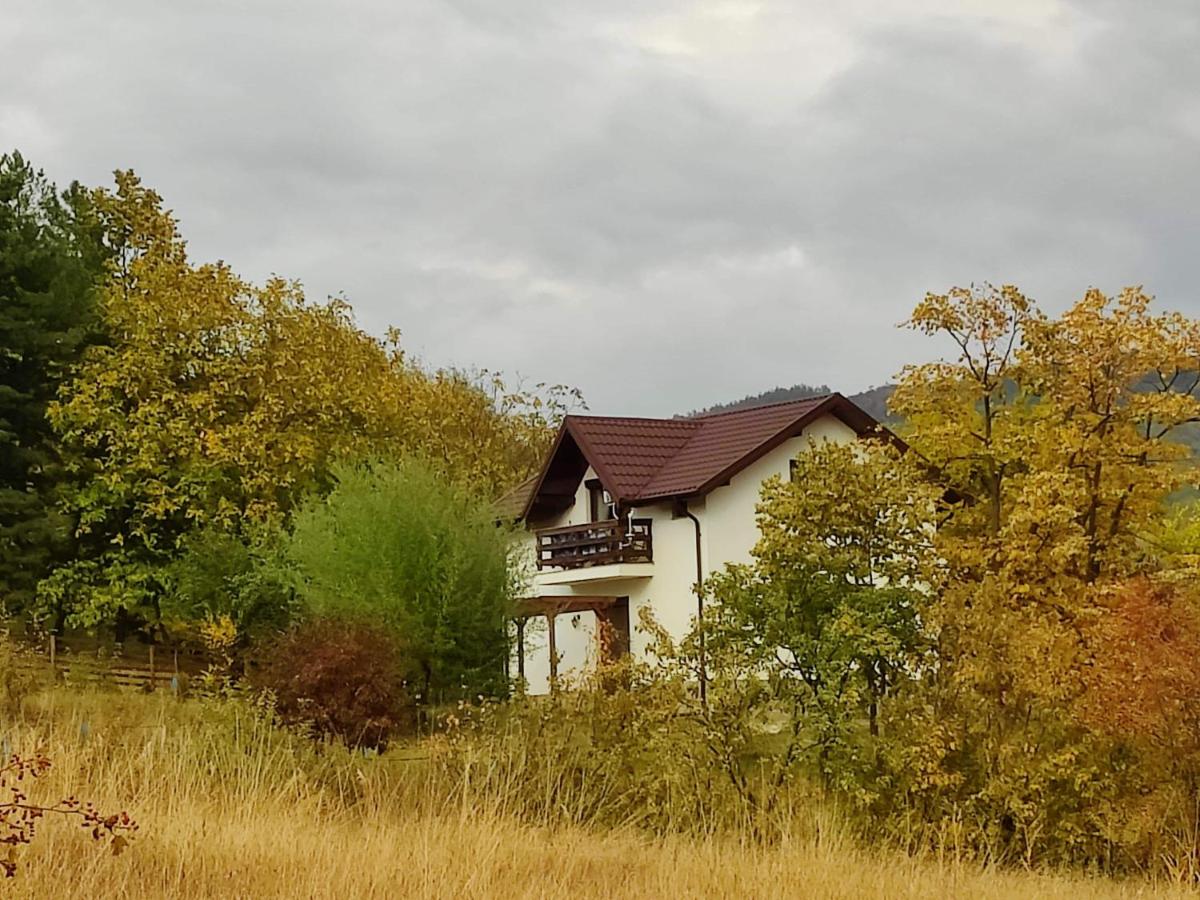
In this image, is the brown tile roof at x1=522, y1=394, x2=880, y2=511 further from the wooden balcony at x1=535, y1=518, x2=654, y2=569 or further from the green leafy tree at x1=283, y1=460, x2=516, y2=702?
the green leafy tree at x1=283, y1=460, x2=516, y2=702

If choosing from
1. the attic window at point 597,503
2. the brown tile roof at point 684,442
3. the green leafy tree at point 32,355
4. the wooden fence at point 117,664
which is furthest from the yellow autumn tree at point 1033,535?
the green leafy tree at point 32,355

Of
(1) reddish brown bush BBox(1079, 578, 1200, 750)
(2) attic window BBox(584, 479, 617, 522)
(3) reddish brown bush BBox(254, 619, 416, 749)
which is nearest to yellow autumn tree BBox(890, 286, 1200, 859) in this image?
(1) reddish brown bush BBox(1079, 578, 1200, 750)

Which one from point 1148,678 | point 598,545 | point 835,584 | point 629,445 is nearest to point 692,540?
point 598,545

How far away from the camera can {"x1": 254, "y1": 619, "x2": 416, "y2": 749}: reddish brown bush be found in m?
16.3

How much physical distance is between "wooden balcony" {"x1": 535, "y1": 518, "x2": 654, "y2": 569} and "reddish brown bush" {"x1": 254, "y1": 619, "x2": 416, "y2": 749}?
1384 centimetres

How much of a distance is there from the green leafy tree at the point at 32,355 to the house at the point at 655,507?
1078cm

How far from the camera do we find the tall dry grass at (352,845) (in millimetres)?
7770

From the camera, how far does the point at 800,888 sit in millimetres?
8594

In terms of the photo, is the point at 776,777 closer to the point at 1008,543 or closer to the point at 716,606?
the point at 716,606

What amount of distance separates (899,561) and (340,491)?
42.9ft

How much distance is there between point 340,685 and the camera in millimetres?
16734

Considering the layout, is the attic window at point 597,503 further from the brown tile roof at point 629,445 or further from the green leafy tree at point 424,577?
the green leafy tree at point 424,577

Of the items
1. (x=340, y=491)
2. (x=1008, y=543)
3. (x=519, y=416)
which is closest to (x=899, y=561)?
(x=1008, y=543)

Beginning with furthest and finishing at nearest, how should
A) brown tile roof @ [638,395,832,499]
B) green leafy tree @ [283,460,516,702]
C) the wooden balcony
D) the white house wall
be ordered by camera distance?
the wooden balcony < the white house wall < brown tile roof @ [638,395,832,499] < green leafy tree @ [283,460,516,702]
